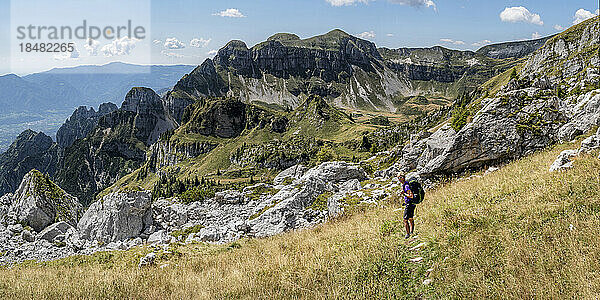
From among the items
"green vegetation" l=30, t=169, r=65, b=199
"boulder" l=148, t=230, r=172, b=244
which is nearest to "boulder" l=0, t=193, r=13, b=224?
"green vegetation" l=30, t=169, r=65, b=199

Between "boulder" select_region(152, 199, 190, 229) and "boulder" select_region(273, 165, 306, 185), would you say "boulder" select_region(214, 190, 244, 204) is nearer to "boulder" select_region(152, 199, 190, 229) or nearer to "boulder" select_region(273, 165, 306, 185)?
"boulder" select_region(152, 199, 190, 229)

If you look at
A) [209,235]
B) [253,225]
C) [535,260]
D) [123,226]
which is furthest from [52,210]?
[535,260]

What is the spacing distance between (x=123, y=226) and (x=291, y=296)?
5131 cm

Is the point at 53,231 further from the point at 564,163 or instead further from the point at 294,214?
the point at 564,163

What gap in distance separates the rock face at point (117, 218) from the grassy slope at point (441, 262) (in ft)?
135

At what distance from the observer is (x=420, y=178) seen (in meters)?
23.6

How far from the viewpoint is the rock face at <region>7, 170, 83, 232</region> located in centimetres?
4328

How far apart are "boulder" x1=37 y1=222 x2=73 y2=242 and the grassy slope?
34142 mm

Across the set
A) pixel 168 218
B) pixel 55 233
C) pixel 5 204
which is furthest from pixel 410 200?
pixel 5 204

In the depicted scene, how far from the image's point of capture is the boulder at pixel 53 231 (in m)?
38.9

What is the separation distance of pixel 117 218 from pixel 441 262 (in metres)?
54.4

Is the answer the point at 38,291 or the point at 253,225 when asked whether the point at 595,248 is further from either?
the point at 253,225

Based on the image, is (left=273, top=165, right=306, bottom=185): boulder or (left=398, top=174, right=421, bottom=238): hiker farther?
(left=273, top=165, right=306, bottom=185): boulder

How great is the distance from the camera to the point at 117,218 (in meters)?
50.2
